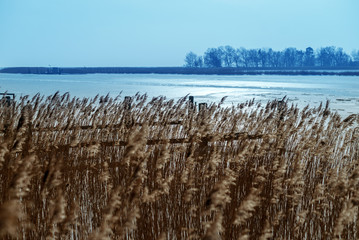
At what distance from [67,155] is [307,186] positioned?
160 centimetres

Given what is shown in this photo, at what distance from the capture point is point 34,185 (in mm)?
2512

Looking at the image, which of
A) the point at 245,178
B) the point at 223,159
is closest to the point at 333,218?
the point at 245,178

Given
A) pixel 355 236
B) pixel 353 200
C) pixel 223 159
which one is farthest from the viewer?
pixel 223 159

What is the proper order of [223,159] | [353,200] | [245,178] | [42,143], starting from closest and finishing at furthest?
1. [353,200]
2. [245,178]
3. [223,159]
4. [42,143]

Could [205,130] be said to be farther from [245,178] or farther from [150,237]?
[150,237]

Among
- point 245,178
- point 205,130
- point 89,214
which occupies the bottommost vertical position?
point 89,214

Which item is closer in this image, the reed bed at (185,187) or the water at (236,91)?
the reed bed at (185,187)

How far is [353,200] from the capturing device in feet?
6.24

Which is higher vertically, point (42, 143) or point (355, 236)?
point (42, 143)

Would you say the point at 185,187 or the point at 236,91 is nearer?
the point at 185,187

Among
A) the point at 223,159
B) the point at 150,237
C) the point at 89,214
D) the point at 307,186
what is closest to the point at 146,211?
the point at 150,237

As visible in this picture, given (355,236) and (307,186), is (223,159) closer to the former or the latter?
(307,186)

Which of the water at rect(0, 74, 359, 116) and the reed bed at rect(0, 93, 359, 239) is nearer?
the reed bed at rect(0, 93, 359, 239)

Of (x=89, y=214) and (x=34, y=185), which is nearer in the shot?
(x=34, y=185)
